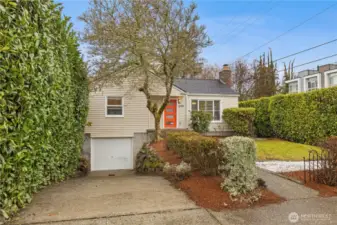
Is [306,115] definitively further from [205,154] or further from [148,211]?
[148,211]

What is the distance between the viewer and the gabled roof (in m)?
15.6

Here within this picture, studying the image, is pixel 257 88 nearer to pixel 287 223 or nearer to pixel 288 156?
pixel 288 156

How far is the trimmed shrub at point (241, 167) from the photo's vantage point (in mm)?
4047

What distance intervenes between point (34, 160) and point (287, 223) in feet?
13.9

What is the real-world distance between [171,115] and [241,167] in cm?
1075

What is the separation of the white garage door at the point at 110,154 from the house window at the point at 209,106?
554 cm

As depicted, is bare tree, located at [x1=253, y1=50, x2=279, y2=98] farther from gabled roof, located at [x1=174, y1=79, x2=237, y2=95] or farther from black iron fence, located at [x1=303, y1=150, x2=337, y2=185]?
black iron fence, located at [x1=303, y1=150, x2=337, y2=185]

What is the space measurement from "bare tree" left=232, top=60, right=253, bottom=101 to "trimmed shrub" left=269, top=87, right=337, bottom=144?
1467cm

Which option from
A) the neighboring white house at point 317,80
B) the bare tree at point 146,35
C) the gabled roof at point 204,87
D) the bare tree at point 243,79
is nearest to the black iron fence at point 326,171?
the bare tree at point 146,35

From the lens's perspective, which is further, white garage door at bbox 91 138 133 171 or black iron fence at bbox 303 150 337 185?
white garage door at bbox 91 138 133 171

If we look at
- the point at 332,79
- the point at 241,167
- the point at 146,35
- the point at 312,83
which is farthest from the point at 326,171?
the point at 312,83

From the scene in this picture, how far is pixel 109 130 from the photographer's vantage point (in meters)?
13.7

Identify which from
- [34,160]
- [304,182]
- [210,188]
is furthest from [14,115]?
[304,182]

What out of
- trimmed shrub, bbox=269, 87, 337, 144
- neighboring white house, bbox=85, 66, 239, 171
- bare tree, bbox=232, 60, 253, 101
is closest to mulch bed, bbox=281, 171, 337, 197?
trimmed shrub, bbox=269, 87, 337, 144
